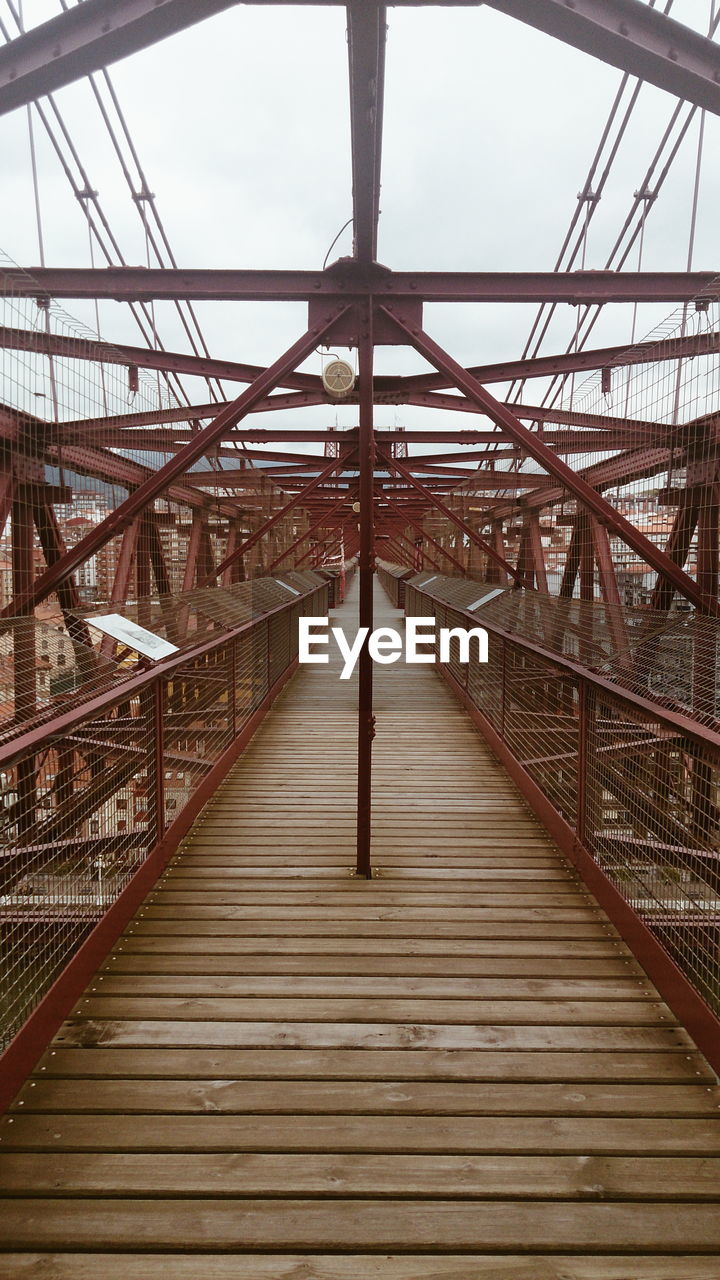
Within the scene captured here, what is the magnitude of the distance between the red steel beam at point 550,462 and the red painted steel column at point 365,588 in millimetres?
442

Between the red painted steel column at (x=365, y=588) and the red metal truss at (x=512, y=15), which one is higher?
the red metal truss at (x=512, y=15)

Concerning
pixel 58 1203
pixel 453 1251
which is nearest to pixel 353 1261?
pixel 453 1251

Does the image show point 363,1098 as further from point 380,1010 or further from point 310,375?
point 310,375

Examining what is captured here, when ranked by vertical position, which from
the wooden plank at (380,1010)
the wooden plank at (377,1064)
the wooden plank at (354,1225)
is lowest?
the wooden plank at (354,1225)

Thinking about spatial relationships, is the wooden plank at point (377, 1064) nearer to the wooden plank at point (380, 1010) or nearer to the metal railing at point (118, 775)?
the wooden plank at point (380, 1010)

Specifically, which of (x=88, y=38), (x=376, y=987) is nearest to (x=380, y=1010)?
(x=376, y=987)

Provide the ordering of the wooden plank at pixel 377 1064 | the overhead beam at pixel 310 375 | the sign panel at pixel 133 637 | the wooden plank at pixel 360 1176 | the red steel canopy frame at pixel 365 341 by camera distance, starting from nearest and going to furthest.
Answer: the wooden plank at pixel 360 1176, the wooden plank at pixel 377 1064, the red steel canopy frame at pixel 365 341, the sign panel at pixel 133 637, the overhead beam at pixel 310 375

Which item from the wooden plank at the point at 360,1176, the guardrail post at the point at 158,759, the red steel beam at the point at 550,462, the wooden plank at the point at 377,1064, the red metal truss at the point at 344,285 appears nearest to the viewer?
the wooden plank at the point at 360,1176

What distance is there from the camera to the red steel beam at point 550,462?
3810 mm

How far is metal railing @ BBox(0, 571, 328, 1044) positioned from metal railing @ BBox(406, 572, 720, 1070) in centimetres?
212

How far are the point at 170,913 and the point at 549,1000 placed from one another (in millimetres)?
1705

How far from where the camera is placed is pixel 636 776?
10.8ft

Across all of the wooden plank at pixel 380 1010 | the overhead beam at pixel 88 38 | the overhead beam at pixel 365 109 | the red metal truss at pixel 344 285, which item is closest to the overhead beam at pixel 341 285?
the red metal truss at pixel 344 285

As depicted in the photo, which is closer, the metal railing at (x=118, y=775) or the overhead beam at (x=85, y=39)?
the metal railing at (x=118, y=775)
